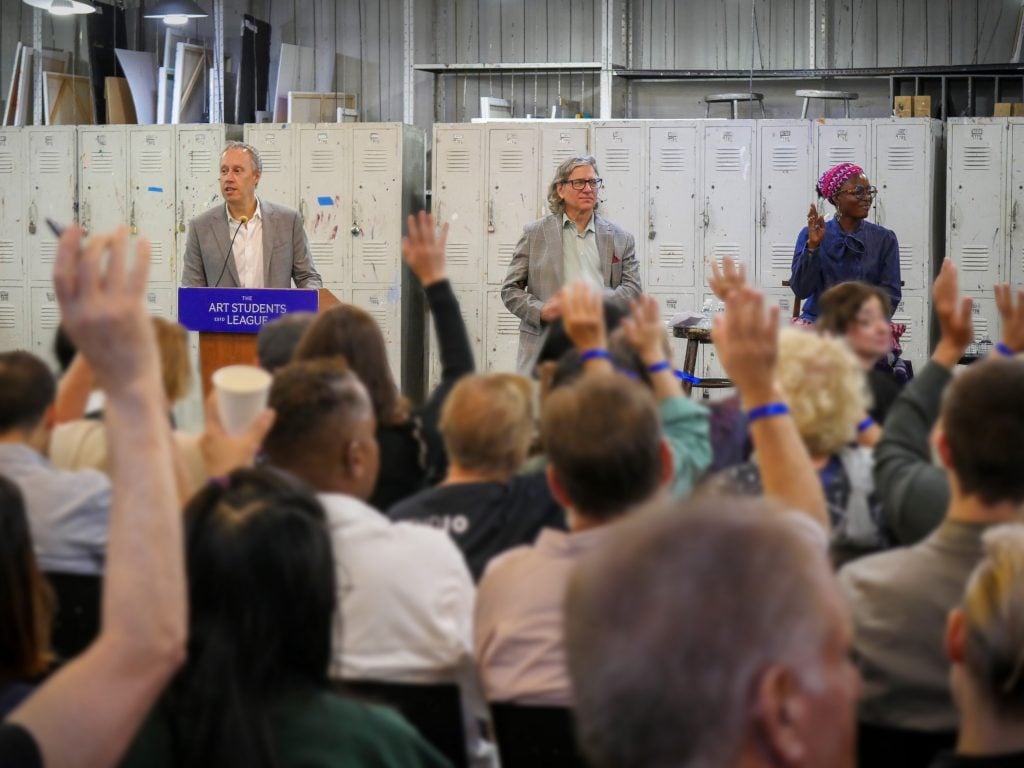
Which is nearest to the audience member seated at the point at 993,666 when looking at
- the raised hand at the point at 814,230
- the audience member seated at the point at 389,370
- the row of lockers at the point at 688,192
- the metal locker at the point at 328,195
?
the audience member seated at the point at 389,370

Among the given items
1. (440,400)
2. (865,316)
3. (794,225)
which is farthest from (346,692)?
(794,225)

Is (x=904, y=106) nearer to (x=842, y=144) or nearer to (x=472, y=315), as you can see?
(x=842, y=144)

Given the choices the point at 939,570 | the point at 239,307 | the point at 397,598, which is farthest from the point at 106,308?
the point at 239,307

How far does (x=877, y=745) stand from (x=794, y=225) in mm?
8482

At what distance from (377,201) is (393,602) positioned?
8822mm

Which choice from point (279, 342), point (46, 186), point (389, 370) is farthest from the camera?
point (46, 186)

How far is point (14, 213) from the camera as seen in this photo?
11406 millimetres

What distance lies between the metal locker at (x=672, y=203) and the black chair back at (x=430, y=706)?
8431mm

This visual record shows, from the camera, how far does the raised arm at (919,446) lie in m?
2.30

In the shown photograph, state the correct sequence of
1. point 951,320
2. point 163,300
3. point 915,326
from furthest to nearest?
1. point 163,300
2. point 915,326
3. point 951,320

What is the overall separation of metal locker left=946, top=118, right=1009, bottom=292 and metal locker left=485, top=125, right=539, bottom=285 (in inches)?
126

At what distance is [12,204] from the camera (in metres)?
11.4

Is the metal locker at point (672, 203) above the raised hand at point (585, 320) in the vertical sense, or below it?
above

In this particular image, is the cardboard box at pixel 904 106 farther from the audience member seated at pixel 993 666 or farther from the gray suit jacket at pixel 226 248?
the audience member seated at pixel 993 666
